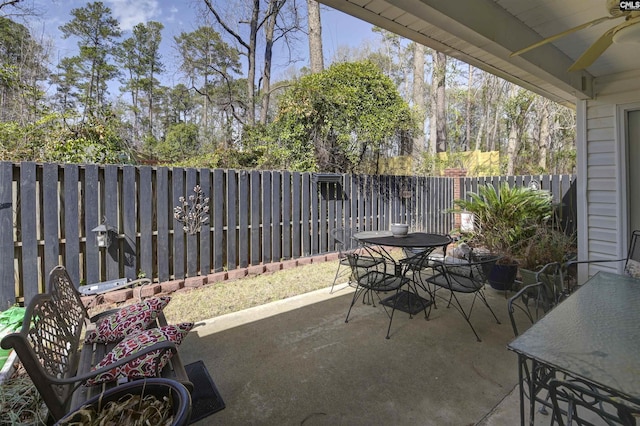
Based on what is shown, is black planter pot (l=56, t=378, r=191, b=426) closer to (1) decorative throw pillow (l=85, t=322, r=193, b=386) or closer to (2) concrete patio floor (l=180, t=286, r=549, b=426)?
(1) decorative throw pillow (l=85, t=322, r=193, b=386)

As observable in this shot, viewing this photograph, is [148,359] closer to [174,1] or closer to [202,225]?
[202,225]

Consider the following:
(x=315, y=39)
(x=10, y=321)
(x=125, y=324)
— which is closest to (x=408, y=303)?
(x=125, y=324)

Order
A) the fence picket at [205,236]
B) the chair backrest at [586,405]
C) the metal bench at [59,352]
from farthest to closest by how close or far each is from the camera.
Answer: the fence picket at [205,236], the metal bench at [59,352], the chair backrest at [586,405]

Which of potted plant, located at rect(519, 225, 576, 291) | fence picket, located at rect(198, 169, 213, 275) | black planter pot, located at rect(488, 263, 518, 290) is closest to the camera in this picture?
potted plant, located at rect(519, 225, 576, 291)

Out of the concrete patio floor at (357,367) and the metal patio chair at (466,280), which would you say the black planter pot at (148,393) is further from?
the metal patio chair at (466,280)

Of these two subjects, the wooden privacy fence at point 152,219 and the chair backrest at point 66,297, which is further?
the wooden privacy fence at point 152,219

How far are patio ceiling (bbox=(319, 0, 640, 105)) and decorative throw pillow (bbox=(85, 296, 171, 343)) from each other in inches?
85.6

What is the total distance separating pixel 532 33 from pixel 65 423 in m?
3.65

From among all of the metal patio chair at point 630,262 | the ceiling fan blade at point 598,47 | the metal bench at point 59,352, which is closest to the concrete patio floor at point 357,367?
the metal bench at point 59,352

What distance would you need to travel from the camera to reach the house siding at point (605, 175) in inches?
136

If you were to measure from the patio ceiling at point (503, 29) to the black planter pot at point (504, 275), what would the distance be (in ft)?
6.69

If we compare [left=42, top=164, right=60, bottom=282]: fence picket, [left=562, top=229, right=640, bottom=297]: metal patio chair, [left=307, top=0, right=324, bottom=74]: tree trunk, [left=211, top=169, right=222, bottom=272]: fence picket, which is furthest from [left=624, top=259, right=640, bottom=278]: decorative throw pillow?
[left=307, top=0, right=324, bottom=74]: tree trunk

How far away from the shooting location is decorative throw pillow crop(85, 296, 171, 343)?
A: 1.89 metres

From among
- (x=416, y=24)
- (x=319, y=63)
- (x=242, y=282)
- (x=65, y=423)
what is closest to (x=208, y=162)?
(x=242, y=282)
